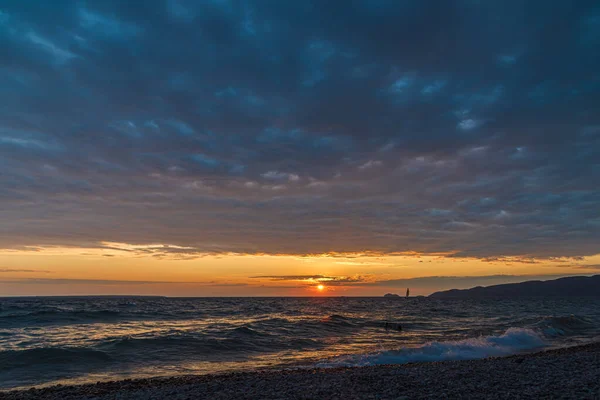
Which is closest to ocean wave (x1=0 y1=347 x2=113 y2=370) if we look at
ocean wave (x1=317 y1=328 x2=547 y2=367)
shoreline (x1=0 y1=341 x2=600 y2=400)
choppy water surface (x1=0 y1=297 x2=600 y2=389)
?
choppy water surface (x1=0 y1=297 x2=600 y2=389)

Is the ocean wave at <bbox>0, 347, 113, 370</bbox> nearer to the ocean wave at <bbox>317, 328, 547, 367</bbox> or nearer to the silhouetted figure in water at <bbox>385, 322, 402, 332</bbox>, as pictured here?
the ocean wave at <bbox>317, 328, 547, 367</bbox>

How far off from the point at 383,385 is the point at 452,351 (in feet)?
45.4

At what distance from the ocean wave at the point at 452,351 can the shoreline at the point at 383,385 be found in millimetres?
5945

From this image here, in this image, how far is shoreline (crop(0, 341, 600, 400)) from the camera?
11.2m

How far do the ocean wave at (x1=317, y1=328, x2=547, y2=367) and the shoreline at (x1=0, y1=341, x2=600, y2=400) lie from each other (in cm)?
595

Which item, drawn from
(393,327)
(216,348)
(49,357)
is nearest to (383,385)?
(216,348)

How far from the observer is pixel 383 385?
12688 millimetres

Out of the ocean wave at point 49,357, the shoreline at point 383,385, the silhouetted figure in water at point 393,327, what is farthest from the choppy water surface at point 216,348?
the shoreline at point 383,385

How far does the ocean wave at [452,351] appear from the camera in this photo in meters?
21.4

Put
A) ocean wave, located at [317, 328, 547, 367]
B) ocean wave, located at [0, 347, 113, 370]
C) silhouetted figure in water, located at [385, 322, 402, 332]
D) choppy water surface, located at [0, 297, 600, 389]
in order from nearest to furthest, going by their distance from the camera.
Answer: choppy water surface, located at [0, 297, 600, 389] → ocean wave, located at [0, 347, 113, 370] → ocean wave, located at [317, 328, 547, 367] → silhouetted figure in water, located at [385, 322, 402, 332]

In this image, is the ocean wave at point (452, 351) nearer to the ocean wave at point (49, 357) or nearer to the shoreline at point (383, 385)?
the shoreline at point (383, 385)

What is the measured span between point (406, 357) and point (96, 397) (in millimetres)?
15957

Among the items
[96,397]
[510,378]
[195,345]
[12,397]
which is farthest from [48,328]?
[510,378]

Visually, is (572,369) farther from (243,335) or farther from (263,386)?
(243,335)
